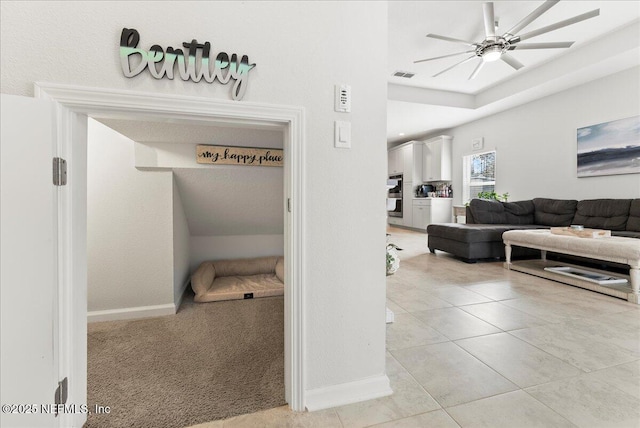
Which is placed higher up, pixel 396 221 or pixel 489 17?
pixel 489 17

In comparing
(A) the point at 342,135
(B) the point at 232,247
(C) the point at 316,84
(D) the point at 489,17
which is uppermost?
(D) the point at 489,17

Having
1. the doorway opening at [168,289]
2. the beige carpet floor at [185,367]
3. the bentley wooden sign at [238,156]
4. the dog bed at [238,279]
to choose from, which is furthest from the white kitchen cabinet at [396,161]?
the beige carpet floor at [185,367]

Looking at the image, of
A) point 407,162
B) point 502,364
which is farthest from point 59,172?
point 407,162

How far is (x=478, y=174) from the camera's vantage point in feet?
21.7

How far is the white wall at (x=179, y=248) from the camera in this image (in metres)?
2.42

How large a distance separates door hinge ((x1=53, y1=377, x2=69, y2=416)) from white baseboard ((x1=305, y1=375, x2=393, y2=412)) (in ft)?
3.12

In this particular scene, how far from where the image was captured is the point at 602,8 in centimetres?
302

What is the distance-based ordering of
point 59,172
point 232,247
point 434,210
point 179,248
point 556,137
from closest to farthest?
point 59,172
point 179,248
point 232,247
point 556,137
point 434,210

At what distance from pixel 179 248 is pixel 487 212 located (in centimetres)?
494

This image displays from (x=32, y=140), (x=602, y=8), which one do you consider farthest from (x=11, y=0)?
(x=602, y=8)

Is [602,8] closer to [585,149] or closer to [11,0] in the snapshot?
[585,149]

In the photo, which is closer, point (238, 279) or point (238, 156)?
point (238, 156)

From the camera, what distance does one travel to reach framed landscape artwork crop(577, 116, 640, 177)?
384 cm

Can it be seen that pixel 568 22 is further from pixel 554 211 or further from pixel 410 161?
pixel 410 161
